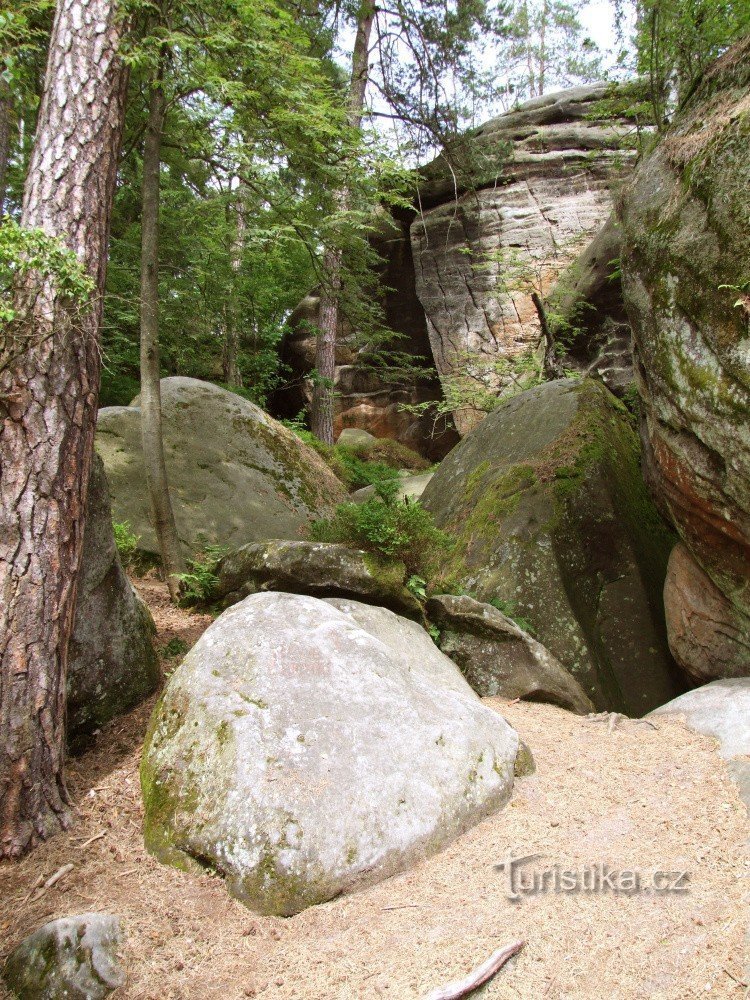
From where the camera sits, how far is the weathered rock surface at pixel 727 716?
162 inches

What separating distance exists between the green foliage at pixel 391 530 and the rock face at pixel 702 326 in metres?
2.26

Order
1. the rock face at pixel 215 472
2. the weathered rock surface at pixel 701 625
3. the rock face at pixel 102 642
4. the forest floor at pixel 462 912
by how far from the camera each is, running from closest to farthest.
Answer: the forest floor at pixel 462 912 → the rock face at pixel 102 642 → the weathered rock surface at pixel 701 625 → the rock face at pixel 215 472

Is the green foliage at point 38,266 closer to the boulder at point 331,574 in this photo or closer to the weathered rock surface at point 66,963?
the boulder at point 331,574

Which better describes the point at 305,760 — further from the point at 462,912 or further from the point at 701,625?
the point at 701,625

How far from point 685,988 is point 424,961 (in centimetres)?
100

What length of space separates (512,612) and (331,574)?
2.09 meters

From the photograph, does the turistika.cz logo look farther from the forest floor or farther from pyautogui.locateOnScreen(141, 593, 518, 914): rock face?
pyautogui.locateOnScreen(141, 593, 518, 914): rock face

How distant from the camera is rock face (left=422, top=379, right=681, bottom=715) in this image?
6.48 metres

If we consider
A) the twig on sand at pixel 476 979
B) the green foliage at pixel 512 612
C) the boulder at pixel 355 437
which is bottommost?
the twig on sand at pixel 476 979

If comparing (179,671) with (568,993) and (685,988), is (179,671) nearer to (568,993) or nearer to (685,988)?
(568,993)

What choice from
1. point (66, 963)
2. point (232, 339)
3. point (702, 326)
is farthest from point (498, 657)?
point (232, 339)

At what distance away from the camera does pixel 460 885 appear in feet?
10.2

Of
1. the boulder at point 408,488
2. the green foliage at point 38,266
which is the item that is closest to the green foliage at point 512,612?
the green foliage at point 38,266

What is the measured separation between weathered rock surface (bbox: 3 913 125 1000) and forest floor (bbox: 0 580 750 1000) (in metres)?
0.09
